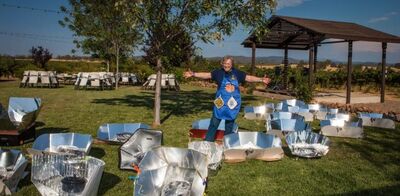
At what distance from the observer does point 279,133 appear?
9.50 metres

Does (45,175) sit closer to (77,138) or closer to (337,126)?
(77,138)

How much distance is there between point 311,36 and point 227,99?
476 inches

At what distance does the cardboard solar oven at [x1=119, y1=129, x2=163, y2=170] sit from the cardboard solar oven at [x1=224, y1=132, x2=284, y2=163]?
127 centimetres

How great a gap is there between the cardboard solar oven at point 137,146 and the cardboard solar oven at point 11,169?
1.55 metres

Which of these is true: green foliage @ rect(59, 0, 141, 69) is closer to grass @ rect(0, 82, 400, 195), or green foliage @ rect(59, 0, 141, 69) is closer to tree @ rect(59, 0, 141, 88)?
tree @ rect(59, 0, 141, 88)

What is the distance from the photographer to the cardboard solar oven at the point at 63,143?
22.6 ft

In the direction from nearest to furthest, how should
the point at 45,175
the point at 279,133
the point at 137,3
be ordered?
the point at 45,175
the point at 279,133
the point at 137,3

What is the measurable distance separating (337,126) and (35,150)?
6924 millimetres

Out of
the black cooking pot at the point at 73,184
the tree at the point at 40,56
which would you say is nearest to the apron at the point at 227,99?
the black cooking pot at the point at 73,184

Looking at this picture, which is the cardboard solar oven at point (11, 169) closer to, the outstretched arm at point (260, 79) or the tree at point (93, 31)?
the outstretched arm at point (260, 79)

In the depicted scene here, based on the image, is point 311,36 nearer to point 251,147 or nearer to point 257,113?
point 257,113

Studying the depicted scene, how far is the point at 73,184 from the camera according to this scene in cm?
517

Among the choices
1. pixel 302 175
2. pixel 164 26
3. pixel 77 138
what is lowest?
pixel 302 175

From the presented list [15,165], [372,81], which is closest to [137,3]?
[15,165]
